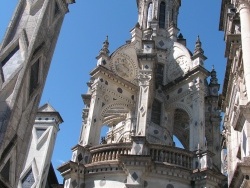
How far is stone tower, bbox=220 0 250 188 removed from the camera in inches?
351

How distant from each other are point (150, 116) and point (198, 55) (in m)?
4.96

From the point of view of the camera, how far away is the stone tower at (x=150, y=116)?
1816cm

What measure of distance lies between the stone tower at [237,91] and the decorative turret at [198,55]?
6.02m

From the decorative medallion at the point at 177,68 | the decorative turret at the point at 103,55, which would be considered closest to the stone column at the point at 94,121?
the decorative turret at the point at 103,55

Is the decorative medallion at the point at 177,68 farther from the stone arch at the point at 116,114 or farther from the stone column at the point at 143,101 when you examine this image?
the stone column at the point at 143,101

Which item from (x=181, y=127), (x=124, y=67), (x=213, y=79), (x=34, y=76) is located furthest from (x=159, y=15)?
(x=34, y=76)

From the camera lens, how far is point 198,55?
2450 centimetres

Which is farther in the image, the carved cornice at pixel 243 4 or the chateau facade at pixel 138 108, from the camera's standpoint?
the carved cornice at pixel 243 4

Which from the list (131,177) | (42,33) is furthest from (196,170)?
(42,33)

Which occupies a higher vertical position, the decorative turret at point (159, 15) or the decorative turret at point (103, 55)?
the decorative turret at point (159, 15)

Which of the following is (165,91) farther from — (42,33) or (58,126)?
(42,33)

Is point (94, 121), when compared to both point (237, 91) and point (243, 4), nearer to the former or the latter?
point (237, 91)

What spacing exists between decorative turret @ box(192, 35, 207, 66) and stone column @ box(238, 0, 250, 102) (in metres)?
12.2

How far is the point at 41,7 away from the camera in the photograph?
8688mm
